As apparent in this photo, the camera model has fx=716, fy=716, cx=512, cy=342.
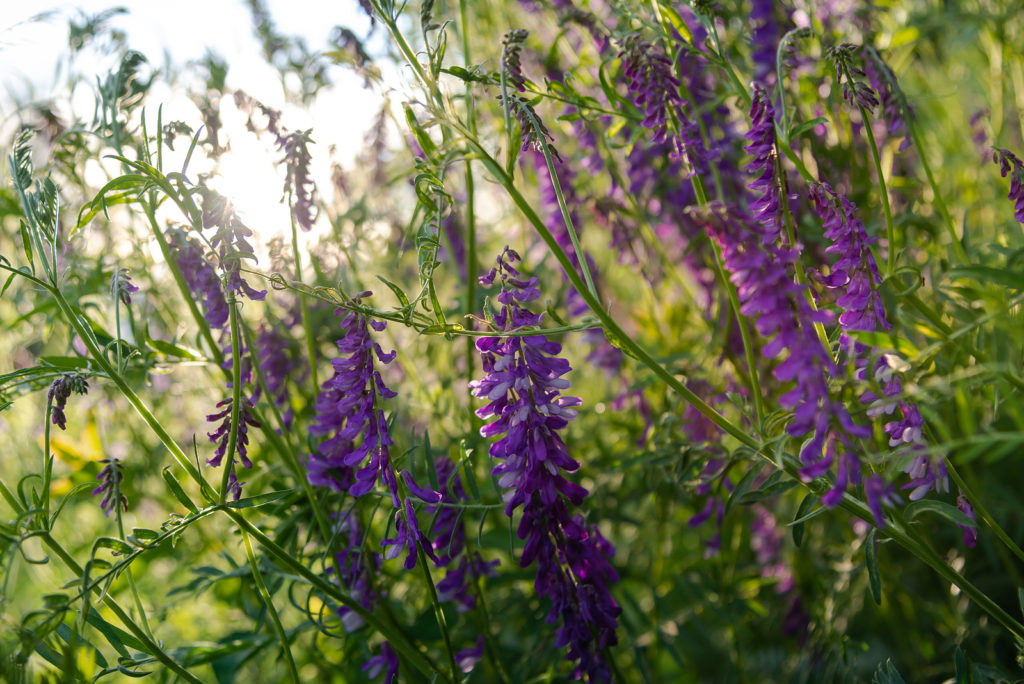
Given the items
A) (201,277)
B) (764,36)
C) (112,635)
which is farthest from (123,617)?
(764,36)

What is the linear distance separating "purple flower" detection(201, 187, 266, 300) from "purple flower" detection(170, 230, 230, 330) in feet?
0.43

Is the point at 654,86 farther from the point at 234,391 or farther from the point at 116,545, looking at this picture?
the point at 116,545

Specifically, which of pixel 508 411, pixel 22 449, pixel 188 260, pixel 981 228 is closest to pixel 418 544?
pixel 508 411

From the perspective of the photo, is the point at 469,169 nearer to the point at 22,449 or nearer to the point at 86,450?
the point at 86,450

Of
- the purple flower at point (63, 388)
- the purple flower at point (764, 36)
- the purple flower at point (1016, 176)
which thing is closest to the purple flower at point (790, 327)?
the purple flower at point (1016, 176)

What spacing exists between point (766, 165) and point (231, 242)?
844mm

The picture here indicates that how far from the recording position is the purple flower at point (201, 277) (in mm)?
1354

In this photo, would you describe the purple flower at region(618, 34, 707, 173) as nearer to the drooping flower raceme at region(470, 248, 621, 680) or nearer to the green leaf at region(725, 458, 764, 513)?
the drooping flower raceme at region(470, 248, 621, 680)

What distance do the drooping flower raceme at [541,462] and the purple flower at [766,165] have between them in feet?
1.16

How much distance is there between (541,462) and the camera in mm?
1172

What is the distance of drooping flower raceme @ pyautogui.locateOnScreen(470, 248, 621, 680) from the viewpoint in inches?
43.8

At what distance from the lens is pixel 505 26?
7.42 feet

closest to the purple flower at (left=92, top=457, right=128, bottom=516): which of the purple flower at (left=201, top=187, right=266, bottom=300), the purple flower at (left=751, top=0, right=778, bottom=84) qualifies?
the purple flower at (left=201, top=187, right=266, bottom=300)

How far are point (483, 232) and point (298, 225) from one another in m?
1.25
